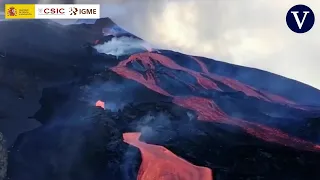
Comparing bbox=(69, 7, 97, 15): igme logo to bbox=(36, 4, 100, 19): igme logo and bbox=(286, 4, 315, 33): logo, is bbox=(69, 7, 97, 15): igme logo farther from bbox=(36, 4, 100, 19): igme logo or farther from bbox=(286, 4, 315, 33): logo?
bbox=(286, 4, 315, 33): logo

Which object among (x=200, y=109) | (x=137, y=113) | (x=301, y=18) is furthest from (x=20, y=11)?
(x=301, y=18)

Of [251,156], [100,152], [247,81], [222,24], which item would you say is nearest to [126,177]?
[100,152]

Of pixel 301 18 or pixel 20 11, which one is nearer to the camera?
pixel 301 18

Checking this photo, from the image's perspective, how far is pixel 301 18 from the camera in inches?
85.4

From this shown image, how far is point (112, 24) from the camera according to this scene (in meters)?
2.27

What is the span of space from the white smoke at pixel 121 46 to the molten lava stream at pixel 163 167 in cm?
46

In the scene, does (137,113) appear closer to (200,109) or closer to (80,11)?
(200,109)

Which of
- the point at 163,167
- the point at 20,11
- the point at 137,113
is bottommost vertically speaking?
the point at 163,167

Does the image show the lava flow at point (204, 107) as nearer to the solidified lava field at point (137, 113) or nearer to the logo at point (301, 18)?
the solidified lava field at point (137, 113)

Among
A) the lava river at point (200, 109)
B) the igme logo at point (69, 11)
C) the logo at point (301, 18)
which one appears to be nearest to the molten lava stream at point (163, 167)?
the lava river at point (200, 109)

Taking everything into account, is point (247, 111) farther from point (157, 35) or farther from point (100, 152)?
point (100, 152)

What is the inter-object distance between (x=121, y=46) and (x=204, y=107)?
1.85ft

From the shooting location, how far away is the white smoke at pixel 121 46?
7.47ft

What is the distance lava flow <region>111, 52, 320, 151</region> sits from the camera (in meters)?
2.17
